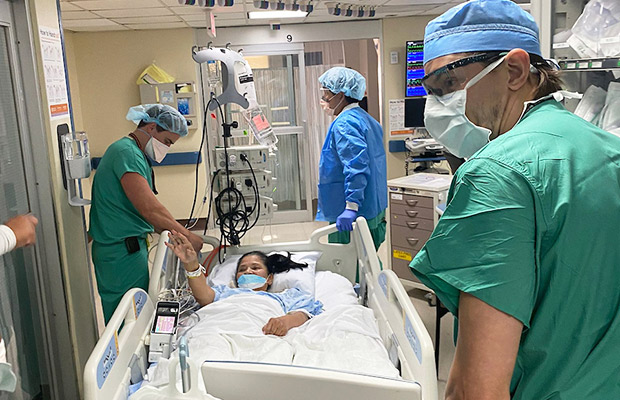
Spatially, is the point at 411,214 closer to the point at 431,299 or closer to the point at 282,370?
the point at 431,299

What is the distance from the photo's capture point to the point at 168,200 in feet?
21.6

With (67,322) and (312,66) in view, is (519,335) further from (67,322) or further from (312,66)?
(312,66)

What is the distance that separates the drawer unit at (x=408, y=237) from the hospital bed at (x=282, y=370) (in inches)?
62.7

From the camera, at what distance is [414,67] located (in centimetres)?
649

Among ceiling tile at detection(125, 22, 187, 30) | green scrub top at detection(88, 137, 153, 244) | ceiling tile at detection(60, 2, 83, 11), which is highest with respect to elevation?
ceiling tile at detection(125, 22, 187, 30)

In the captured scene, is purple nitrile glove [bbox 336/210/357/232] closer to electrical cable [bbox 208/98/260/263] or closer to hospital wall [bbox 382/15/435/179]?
electrical cable [bbox 208/98/260/263]

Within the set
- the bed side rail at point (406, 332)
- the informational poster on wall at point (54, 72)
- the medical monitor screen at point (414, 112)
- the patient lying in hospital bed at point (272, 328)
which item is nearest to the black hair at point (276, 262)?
the patient lying in hospital bed at point (272, 328)

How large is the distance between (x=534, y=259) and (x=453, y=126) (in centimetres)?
45

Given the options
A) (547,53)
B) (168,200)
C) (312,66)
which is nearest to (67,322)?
(547,53)

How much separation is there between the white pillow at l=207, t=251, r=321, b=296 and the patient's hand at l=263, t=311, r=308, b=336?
356mm

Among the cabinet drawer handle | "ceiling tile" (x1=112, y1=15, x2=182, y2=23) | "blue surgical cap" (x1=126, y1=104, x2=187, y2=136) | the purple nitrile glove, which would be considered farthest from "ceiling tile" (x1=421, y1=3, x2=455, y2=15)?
"blue surgical cap" (x1=126, y1=104, x2=187, y2=136)

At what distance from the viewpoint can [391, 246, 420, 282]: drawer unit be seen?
3.99 meters

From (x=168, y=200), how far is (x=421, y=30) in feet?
12.5

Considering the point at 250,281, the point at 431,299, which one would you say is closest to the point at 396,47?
the point at 431,299
